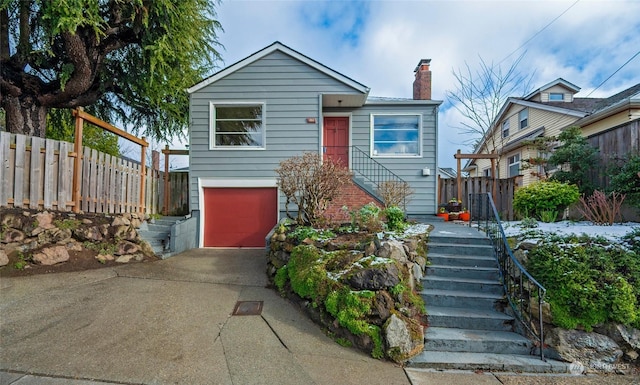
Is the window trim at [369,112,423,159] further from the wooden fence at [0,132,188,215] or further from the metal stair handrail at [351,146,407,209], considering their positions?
the wooden fence at [0,132,188,215]

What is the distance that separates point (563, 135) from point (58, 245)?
1298cm

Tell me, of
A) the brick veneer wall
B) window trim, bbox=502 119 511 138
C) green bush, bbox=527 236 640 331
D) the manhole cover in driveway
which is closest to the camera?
green bush, bbox=527 236 640 331

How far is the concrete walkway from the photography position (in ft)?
10.2

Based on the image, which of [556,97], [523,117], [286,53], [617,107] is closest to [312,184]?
[286,53]

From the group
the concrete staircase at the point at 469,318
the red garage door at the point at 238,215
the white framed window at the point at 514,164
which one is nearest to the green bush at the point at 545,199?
the concrete staircase at the point at 469,318

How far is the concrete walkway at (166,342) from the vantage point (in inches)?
123

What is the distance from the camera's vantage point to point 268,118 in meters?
9.46

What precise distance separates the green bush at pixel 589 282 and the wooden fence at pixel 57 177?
8.87 metres

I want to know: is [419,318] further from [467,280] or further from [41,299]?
[41,299]

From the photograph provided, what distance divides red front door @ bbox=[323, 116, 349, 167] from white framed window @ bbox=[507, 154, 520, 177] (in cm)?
1131

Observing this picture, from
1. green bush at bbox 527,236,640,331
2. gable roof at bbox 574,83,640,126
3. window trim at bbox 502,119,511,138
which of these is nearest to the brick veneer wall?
green bush at bbox 527,236,640,331

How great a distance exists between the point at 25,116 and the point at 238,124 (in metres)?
5.47

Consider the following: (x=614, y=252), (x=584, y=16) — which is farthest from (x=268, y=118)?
(x=584, y=16)

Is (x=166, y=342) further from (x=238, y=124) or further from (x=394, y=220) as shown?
(x=238, y=124)
